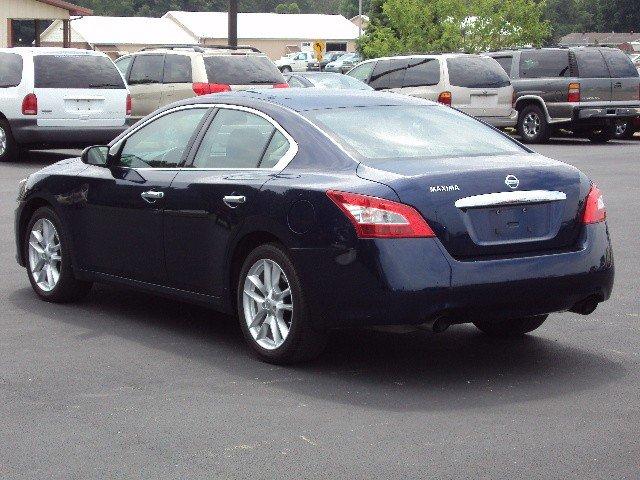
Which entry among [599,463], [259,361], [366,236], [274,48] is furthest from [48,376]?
[274,48]

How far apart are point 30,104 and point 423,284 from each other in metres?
15.8

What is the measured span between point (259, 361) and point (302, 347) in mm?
386

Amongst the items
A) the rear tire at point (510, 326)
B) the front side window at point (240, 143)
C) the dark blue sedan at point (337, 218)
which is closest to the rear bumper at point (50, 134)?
the dark blue sedan at point (337, 218)

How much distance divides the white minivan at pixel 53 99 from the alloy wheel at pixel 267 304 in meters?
14.8

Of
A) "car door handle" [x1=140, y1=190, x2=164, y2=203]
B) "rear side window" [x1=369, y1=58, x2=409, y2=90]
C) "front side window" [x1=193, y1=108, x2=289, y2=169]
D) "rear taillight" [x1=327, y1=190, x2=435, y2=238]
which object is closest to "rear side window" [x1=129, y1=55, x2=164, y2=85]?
"rear side window" [x1=369, y1=58, x2=409, y2=90]

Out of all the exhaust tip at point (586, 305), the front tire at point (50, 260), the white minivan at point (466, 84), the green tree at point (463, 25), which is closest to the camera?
the exhaust tip at point (586, 305)

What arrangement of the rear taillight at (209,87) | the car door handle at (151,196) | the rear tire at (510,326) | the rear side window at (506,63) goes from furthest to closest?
the rear side window at (506,63), the rear taillight at (209,87), the car door handle at (151,196), the rear tire at (510,326)

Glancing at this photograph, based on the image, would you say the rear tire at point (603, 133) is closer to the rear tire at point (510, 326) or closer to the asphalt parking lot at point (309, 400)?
the asphalt parking lot at point (309, 400)

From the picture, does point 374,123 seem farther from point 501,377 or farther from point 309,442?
point 309,442

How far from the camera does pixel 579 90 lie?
27.9 m

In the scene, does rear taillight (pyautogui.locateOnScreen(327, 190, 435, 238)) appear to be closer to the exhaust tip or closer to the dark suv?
the exhaust tip

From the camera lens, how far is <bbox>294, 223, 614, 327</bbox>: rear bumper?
6.89 meters

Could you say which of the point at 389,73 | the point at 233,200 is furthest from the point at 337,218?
the point at 389,73

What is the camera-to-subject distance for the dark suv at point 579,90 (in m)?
27.9
